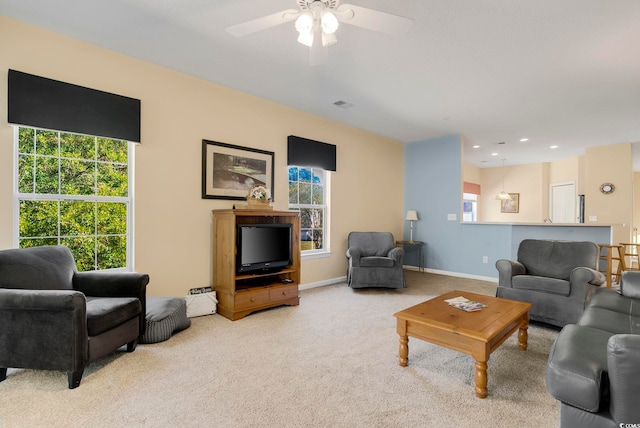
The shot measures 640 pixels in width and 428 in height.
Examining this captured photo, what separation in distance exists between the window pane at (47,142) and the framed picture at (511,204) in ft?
33.3

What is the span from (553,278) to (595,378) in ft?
8.13

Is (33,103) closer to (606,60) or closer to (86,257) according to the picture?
(86,257)

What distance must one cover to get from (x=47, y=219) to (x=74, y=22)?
5.60 feet

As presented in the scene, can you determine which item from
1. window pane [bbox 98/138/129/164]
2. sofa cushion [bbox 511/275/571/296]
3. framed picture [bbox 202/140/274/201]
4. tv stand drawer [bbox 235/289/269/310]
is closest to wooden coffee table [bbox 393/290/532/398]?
sofa cushion [bbox 511/275/571/296]

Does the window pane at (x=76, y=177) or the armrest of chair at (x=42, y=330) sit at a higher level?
the window pane at (x=76, y=177)

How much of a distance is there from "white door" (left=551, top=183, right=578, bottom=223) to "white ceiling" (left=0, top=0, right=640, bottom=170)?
3.95 m

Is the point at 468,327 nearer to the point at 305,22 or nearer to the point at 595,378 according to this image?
the point at 595,378

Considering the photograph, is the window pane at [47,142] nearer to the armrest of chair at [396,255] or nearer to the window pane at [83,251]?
the window pane at [83,251]

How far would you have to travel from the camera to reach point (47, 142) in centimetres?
282

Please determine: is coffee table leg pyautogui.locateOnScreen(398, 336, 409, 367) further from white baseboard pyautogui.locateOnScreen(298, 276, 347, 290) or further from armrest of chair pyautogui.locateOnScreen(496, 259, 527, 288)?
white baseboard pyautogui.locateOnScreen(298, 276, 347, 290)

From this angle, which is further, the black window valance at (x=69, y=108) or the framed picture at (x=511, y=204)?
the framed picture at (x=511, y=204)

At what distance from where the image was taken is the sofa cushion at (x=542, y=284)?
308 centimetres

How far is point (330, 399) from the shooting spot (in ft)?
6.30

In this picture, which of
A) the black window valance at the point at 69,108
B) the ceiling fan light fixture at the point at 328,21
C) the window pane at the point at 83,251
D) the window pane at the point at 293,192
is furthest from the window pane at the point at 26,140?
the window pane at the point at 293,192
